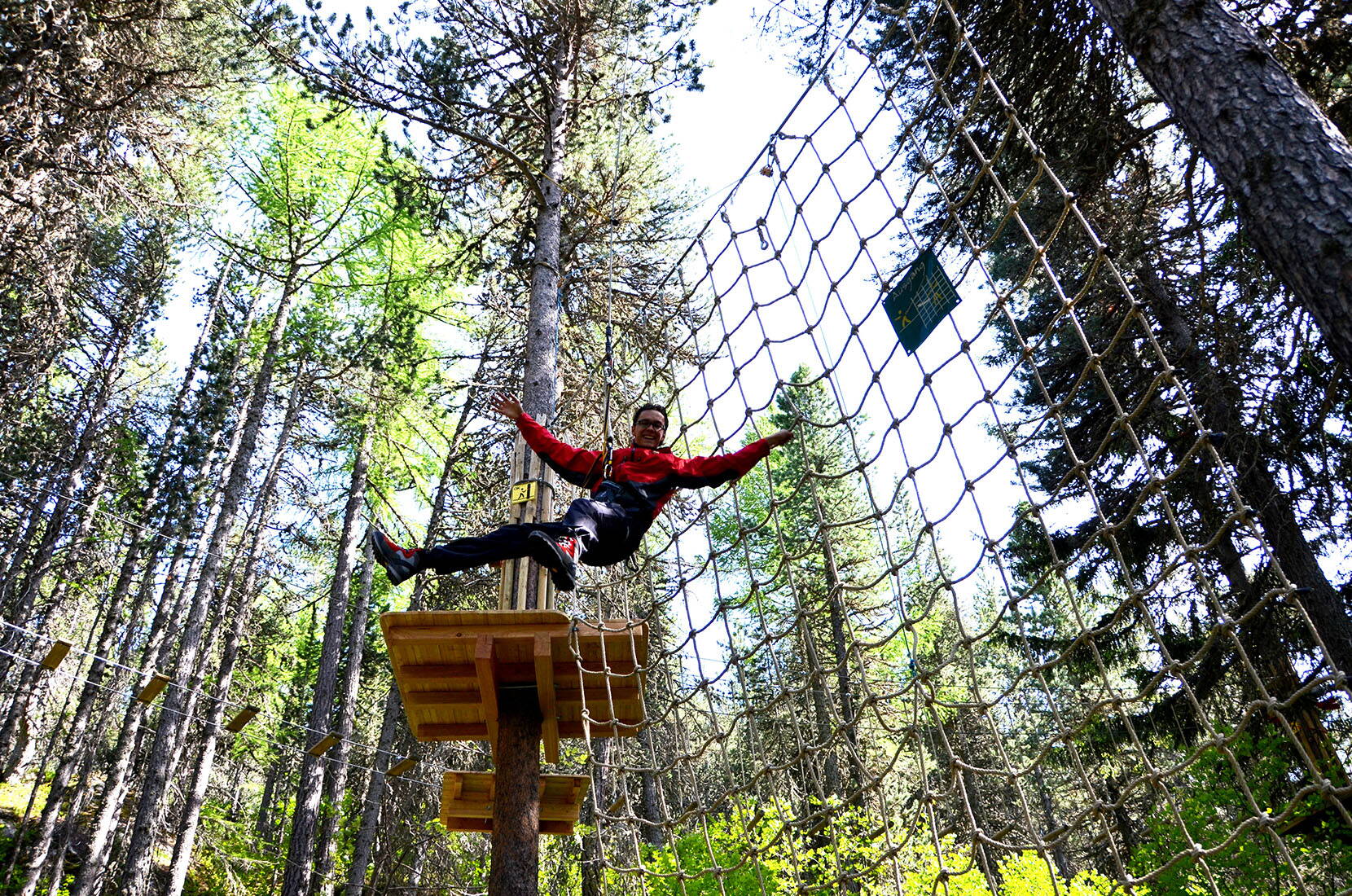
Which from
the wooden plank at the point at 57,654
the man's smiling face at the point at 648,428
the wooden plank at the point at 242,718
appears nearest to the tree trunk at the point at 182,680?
the wooden plank at the point at 242,718

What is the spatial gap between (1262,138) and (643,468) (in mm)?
2097

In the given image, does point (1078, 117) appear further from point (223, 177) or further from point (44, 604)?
point (44, 604)

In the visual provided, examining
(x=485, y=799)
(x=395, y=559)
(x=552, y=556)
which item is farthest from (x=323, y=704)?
(x=552, y=556)

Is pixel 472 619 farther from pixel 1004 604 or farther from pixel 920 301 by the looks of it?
pixel 1004 604

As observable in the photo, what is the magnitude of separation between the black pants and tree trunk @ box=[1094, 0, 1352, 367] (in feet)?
6.41

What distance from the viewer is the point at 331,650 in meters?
8.35

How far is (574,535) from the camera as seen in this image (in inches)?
112

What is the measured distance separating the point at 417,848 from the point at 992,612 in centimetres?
1447

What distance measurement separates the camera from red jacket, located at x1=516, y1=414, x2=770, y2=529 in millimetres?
3180

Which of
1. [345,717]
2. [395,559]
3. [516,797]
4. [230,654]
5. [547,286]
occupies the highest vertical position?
[230,654]

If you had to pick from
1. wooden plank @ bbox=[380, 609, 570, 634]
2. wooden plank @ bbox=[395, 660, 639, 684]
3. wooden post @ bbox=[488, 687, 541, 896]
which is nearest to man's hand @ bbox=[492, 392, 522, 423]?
wooden plank @ bbox=[380, 609, 570, 634]

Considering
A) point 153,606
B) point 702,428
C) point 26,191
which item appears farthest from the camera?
point 153,606

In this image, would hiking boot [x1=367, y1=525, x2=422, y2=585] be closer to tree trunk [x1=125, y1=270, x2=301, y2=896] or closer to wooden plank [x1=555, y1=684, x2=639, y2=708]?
wooden plank [x1=555, y1=684, x2=639, y2=708]

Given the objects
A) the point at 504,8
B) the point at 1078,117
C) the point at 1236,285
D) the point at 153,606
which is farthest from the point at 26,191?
the point at 153,606
